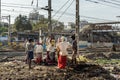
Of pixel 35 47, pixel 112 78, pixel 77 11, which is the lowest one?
pixel 112 78

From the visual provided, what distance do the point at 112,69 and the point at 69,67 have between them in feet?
11.6

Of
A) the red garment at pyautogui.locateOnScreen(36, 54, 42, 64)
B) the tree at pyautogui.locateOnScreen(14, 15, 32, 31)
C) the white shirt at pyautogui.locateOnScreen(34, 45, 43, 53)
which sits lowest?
the red garment at pyautogui.locateOnScreen(36, 54, 42, 64)

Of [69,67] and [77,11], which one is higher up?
[77,11]

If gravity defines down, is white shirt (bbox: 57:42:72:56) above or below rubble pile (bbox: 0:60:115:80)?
above

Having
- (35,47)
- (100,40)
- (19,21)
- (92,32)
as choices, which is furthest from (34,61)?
(19,21)

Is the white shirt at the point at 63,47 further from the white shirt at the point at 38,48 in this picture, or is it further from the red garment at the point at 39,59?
the red garment at the point at 39,59

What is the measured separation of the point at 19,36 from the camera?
79.1 meters

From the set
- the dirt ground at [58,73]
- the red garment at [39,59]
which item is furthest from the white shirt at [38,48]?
the dirt ground at [58,73]

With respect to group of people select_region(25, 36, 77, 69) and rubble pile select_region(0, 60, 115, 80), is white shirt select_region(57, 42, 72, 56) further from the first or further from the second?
rubble pile select_region(0, 60, 115, 80)

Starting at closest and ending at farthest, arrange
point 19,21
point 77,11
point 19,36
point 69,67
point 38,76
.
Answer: point 38,76
point 69,67
point 77,11
point 19,36
point 19,21

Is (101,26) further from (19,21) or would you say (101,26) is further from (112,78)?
(112,78)

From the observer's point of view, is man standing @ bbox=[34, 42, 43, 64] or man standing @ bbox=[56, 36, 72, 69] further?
man standing @ bbox=[34, 42, 43, 64]

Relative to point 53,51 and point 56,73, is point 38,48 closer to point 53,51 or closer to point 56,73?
point 53,51

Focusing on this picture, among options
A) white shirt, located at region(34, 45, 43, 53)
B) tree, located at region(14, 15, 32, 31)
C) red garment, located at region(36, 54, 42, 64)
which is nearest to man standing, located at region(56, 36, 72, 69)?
white shirt, located at region(34, 45, 43, 53)
